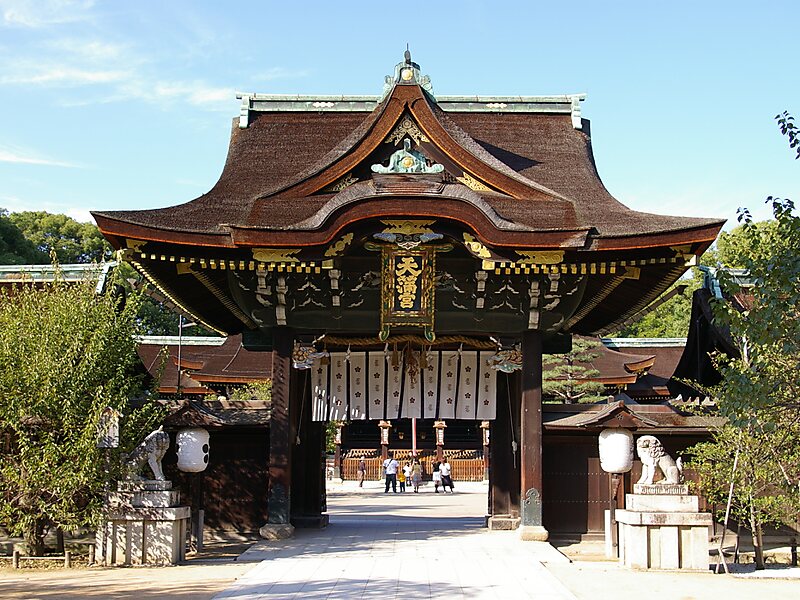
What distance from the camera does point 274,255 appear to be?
13.3m

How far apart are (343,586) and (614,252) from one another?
21.2 ft

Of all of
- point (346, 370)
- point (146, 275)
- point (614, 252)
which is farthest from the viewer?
point (346, 370)

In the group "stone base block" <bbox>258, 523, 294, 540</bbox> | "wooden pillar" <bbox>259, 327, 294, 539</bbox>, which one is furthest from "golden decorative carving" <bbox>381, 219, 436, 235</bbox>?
"stone base block" <bbox>258, 523, 294, 540</bbox>

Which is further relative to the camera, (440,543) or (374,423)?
(374,423)

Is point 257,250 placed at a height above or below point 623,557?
above

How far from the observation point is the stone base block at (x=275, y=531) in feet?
45.3

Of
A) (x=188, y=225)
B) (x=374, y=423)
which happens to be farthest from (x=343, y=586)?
(x=374, y=423)

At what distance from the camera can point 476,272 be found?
1407cm

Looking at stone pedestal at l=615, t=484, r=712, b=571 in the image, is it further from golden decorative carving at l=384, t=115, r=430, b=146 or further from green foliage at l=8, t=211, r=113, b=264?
green foliage at l=8, t=211, r=113, b=264

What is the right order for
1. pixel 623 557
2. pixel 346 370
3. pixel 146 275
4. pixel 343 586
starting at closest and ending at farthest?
pixel 343 586 → pixel 623 557 → pixel 146 275 → pixel 346 370

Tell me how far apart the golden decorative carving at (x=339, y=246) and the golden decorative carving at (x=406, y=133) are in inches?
78.4

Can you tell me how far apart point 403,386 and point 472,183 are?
13.9 feet

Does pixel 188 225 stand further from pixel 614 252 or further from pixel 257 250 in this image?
pixel 614 252

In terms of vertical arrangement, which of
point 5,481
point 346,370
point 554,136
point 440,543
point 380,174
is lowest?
point 440,543
